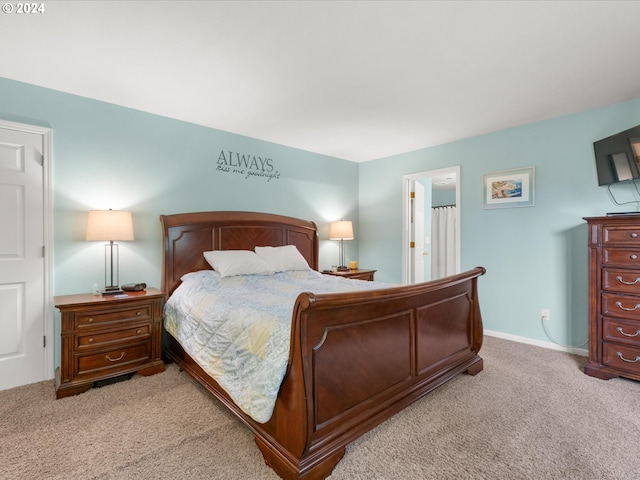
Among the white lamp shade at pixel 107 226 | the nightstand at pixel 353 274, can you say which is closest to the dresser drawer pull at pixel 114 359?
the white lamp shade at pixel 107 226

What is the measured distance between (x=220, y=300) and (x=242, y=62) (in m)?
1.72

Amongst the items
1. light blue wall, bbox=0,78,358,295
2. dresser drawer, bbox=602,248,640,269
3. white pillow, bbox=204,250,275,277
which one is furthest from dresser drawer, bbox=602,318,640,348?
light blue wall, bbox=0,78,358,295

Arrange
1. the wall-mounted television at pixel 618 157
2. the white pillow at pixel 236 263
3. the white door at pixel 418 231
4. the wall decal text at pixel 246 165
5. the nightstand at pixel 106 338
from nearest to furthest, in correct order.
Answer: the nightstand at pixel 106 338
the wall-mounted television at pixel 618 157
the white pillow at pixel 236 263
the wall decal text at pixel 246 165
the white door at pixel 418 231

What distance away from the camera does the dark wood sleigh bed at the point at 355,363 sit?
1508 millimetres

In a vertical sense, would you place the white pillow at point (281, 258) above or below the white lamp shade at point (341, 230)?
below

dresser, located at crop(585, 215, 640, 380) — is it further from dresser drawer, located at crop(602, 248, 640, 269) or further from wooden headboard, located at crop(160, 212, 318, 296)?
wooden headboard, located at crop(160, 212, 318, 296)

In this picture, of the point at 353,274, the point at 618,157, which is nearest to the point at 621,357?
the point at 618,157

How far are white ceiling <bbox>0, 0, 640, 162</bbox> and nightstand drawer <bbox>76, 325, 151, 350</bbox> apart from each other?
1.99 m

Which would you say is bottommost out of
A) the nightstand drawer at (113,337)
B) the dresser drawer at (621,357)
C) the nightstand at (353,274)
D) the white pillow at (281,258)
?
the dresser drawer at (621,357)

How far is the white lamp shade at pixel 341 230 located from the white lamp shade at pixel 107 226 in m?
2.59

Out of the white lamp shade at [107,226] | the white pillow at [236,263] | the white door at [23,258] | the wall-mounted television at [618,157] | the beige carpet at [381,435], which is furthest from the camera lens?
the white pillow at [236,263]

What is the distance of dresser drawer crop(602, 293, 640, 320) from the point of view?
2576 millimetres

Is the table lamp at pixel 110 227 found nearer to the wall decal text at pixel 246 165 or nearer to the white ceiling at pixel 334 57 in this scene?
the white ceiling at pixel 334 57

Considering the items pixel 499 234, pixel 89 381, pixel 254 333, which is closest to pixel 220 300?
pixel 254 333
